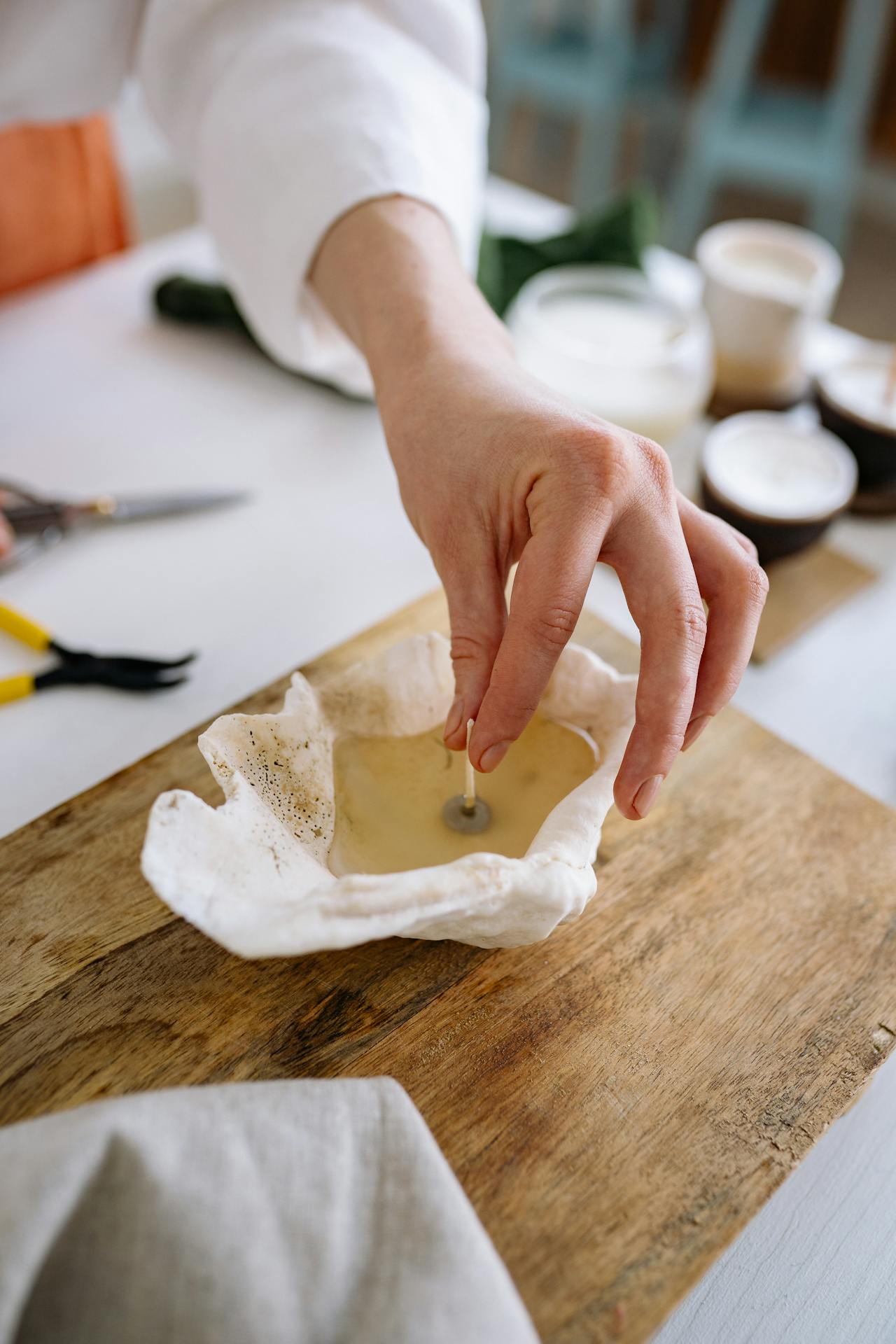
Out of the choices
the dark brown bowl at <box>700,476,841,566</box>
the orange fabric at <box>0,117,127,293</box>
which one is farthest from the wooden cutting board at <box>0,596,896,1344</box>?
the orange fabric at <box>0,117,127,293</box>

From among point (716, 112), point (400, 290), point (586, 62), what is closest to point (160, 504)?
point (400, 290)

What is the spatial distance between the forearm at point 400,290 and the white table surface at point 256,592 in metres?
0.21

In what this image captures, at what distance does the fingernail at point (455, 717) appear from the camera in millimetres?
561

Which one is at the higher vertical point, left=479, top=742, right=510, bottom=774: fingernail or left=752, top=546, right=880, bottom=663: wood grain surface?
left=479, top=742, right=510, bottom=774: fingernail

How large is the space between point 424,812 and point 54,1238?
0.96 feet

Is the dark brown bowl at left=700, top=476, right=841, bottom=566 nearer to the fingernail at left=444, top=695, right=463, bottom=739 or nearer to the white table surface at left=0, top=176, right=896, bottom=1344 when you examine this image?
the white table surface at left=0, top=176, right=896, bottom=1344

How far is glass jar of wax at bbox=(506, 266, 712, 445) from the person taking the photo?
2.86 ft

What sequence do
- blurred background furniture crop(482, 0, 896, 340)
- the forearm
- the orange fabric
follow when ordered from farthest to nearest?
blurred background furniture crop(482, 0, 896, 340)
the orange fabric
the forearm

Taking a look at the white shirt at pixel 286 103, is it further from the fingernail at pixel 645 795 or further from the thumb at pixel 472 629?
the fingernail at pixel 645 795

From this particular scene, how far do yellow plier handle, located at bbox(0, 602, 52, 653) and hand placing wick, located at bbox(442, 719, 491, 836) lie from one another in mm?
352

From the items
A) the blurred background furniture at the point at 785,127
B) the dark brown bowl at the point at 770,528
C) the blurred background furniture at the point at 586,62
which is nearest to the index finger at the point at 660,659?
the dark brown bowl at the point at 770,528

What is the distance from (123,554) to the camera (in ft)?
2.83

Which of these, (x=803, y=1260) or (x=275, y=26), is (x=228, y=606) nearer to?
(x=275, y=26)

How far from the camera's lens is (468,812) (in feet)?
1.99
